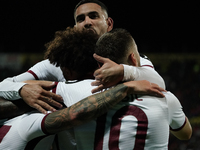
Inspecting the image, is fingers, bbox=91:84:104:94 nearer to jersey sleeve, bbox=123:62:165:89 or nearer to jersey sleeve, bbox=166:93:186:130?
jersey sleeve, bbox=123:62:165:89

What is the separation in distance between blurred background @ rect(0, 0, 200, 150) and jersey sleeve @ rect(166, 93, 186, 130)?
7429mm

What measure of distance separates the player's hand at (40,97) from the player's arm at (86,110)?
0.07 metres

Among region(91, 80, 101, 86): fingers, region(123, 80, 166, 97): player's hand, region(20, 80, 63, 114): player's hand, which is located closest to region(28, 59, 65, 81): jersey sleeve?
region(20, 80, 63, 114): player's hand

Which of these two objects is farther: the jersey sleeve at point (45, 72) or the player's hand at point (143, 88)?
the jersey sleeve at point (45, 72)

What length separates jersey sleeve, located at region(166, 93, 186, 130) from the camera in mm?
Answer: 1483

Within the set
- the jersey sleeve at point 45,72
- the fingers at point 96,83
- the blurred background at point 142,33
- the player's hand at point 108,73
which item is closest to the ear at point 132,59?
the player's hand at point 108,73

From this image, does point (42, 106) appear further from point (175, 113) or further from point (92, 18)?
point (92, 18)

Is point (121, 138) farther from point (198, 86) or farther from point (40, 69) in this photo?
point (198, 86)

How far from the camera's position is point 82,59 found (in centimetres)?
149

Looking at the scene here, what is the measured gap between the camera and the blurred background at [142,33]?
940 cm

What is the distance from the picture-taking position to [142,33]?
421 inches

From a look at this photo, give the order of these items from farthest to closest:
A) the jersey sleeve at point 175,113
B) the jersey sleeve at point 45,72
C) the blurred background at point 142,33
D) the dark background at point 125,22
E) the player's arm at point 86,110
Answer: the dark background at point 125,22, the blurred background at point 142,33, the jersey sleeve at point 45,72, the jersey sleeve at point 175,113, the player's arm at point 86,110

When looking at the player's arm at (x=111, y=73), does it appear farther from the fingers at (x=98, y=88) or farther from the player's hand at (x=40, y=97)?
the player's hand at (x=40, y=97)

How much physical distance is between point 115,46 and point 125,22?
9248 mm
